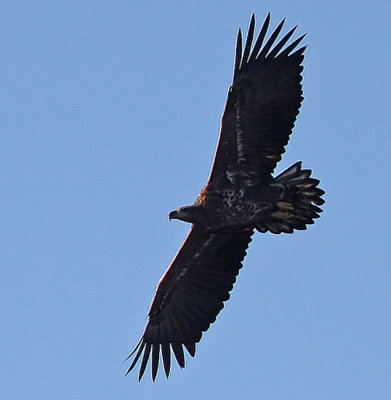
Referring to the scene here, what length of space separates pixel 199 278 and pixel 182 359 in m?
1.28

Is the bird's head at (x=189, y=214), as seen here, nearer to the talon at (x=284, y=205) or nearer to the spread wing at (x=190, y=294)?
the spread wing at (x=190, y=294)

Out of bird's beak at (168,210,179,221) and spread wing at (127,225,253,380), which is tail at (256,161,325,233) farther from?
bird's beak at (168,210,179,221)

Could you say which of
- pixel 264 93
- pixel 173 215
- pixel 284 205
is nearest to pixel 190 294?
pixel 173 215

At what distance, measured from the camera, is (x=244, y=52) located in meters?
20.3

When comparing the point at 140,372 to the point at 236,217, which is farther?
the point at 140,372

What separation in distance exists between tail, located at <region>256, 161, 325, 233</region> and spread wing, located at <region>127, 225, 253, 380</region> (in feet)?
3.00

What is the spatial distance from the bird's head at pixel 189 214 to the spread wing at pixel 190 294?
0.66 m

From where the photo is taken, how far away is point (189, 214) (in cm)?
2105

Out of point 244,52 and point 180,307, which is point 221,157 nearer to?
point 244,52

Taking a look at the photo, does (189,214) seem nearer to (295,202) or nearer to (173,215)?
(173,215)

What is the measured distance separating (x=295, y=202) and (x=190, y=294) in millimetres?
2668

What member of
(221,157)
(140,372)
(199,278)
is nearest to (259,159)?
(221,157)

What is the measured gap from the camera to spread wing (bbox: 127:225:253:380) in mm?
22016

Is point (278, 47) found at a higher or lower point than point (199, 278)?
higher
